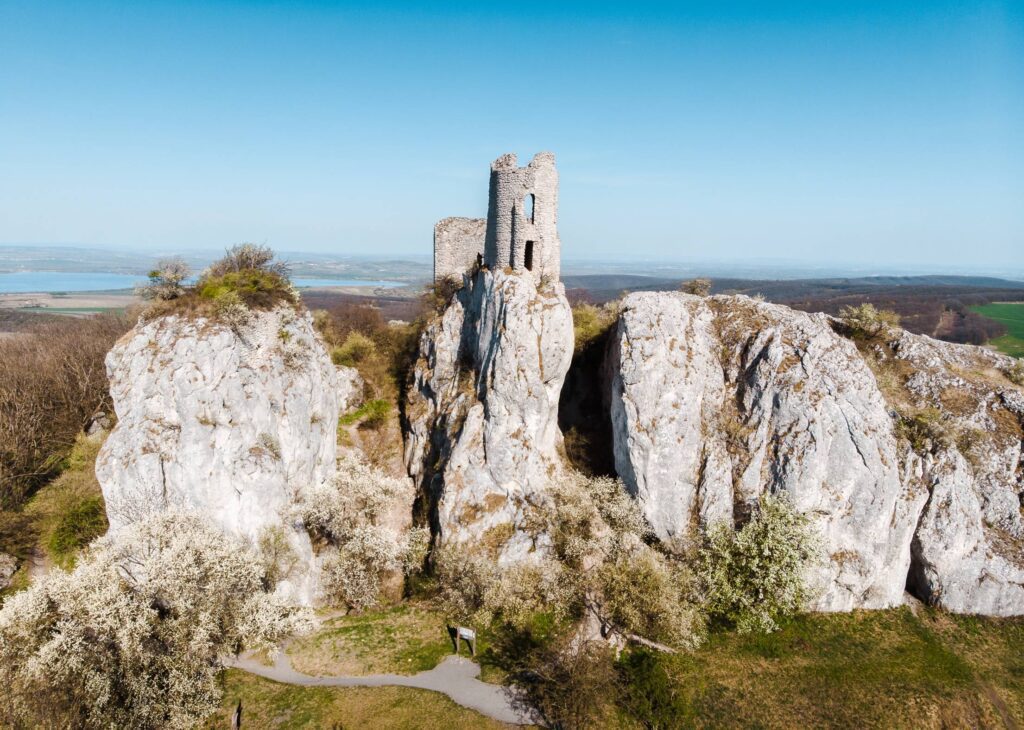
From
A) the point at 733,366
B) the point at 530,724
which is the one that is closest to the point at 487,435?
the point at 530,724

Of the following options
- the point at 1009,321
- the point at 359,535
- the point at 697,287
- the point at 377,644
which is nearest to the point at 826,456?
the point at 697,287

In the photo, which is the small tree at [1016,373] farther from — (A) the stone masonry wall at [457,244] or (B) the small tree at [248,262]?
(B) the small tree at [248,262]

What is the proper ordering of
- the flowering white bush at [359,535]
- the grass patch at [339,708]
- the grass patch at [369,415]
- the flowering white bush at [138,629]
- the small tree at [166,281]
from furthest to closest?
the grass patch at [369,415], the small tree at [166,281], the flowering white bush at [359,535], the grass patch at [339,708], the flowering white bush at [138,629]

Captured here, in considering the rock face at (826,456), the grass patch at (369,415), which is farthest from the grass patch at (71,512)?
the rock face at (826,456)

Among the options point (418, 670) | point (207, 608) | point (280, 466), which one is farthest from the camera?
point (280, 466)

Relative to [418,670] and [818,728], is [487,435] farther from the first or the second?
[818,728]

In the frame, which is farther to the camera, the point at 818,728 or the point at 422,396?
the point at 422,396

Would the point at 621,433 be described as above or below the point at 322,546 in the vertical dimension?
above
